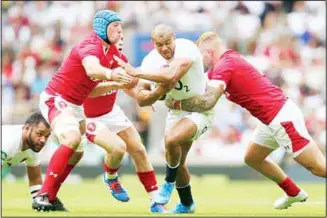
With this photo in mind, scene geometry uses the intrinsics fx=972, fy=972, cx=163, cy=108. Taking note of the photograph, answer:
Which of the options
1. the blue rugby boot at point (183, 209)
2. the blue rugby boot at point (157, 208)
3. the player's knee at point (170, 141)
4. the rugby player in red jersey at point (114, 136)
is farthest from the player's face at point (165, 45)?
the blue rugby boot at point (183, 209)

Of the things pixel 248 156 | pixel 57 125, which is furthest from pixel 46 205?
pixel 248 156

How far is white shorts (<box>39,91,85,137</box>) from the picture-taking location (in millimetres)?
12445

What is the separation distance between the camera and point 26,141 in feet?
42.8

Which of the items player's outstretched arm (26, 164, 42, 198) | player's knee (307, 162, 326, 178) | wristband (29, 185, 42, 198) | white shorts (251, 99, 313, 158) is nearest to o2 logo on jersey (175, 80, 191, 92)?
white shorts (251, 99, 313, 158)

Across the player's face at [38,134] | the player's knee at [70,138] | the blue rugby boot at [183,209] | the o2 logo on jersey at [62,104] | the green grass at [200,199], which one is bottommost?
the green grass at [200,199]

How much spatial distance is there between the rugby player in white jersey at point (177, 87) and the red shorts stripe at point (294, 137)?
1.07m

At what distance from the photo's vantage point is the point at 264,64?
25781 mm

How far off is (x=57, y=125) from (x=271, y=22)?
1590 cm

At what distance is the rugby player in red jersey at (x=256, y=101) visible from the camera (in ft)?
42.2

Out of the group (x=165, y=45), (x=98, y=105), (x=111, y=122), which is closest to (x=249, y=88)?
(x=165, y=45)

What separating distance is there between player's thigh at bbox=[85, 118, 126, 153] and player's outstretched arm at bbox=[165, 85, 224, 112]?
0.87m

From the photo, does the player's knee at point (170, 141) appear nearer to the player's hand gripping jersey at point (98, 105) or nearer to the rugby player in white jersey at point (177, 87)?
the rugby player in white jersey at point (177, 87)

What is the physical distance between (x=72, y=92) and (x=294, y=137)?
3.03m

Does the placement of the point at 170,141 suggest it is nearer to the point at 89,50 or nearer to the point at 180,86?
the point at 180,86
